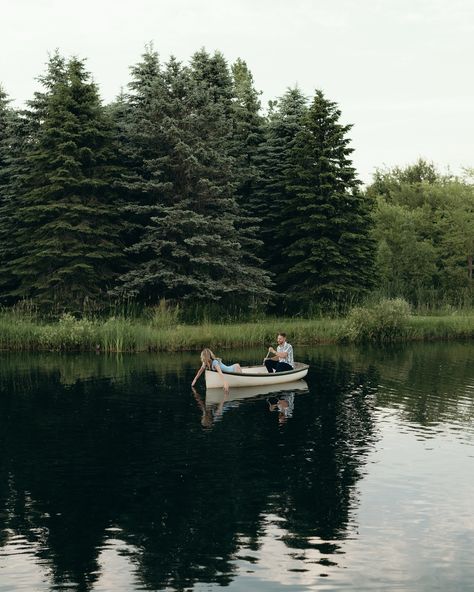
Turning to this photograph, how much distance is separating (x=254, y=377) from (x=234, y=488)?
42.2 ft

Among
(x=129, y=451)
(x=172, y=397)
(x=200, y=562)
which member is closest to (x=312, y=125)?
(x=172, y=397)

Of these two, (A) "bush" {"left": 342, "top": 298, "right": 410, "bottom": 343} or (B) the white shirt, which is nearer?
(B) the white shirt

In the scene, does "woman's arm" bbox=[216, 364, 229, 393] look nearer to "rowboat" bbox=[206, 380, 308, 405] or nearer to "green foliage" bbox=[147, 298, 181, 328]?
"rowboat" bbox=[206, 380, 308, 405]

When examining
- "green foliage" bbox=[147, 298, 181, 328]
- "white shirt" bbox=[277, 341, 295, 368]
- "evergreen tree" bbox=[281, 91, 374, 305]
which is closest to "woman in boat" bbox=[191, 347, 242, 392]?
"white shirt" bbox=[277, 341, 295, 368]

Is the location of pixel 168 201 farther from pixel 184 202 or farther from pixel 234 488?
pixel 234 488

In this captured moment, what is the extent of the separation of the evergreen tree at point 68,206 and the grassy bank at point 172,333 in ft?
11.5

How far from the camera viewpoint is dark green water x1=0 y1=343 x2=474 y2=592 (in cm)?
1112

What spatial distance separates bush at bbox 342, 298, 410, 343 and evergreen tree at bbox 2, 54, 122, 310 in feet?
47.9

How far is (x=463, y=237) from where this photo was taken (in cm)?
6719

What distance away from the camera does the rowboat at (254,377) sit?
27.2m

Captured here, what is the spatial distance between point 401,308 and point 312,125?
14.6 meters

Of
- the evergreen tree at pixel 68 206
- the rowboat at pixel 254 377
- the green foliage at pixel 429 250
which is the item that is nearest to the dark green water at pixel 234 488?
the rowboat at pixel 254 377

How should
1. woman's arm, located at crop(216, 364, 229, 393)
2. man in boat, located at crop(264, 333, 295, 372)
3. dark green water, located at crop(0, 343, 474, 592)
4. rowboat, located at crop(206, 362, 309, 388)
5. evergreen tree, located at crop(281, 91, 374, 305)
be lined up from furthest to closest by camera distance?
evergreen tree, located at crop(281, 91, 374, 305) < man in boat, located at crop(264, 333, 295, 372) < rowboat, located at crop(206, 362, 309, 388) < woman's arm, located at crop(216, 364, 229, 393) < dark green water, located at crop(0, 343, 474, 592)

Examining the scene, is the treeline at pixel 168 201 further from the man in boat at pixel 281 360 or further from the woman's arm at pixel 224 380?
the woman's arm at pixel 224 380
